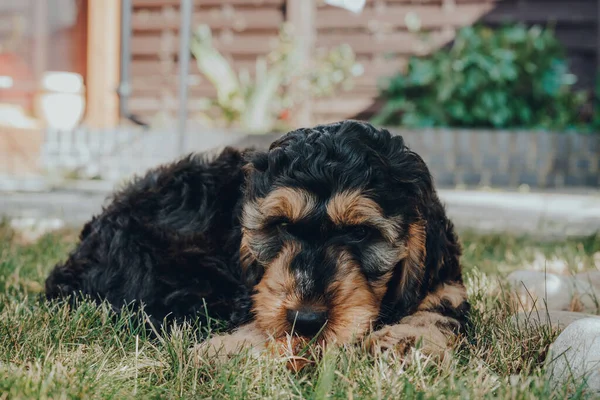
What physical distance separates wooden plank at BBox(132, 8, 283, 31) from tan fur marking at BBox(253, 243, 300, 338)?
8.91 m

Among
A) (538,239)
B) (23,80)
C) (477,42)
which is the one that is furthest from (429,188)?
(23,80)

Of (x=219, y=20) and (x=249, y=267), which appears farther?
(x=219, y=20)

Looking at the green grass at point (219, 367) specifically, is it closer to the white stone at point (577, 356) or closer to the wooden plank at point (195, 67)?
the white stone at point (577, 356)

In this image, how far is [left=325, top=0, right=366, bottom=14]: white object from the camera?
10477mm

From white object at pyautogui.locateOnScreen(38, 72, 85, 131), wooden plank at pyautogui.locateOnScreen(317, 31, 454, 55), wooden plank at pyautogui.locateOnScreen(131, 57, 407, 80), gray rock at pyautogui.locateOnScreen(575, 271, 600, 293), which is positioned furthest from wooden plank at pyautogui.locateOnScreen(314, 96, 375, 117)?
gray rock at pyautogui.locateOnScreen(575, 271, 600, 293)

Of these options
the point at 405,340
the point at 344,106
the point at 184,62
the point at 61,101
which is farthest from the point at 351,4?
the point at 405,340

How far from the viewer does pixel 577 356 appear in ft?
7.82

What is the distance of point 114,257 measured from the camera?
10.4ft

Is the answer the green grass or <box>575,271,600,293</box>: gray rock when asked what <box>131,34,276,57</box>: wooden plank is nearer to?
<box>575,271,600,293</box>: gray rock

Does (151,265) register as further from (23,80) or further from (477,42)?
(23,80)

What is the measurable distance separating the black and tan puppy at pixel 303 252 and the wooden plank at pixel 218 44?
8.18m

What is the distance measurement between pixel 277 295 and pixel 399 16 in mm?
8728

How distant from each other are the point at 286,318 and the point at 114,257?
109 cm

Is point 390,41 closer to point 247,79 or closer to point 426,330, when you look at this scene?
point 247,79
